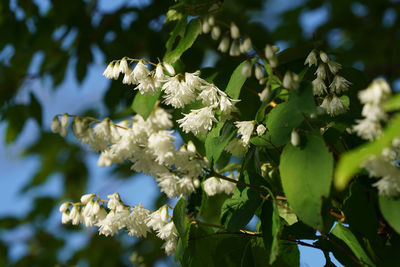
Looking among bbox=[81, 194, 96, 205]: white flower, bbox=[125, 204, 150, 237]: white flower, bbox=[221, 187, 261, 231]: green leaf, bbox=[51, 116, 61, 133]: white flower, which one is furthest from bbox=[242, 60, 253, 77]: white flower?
bbox=[51, 116, 61, 133]: white flower

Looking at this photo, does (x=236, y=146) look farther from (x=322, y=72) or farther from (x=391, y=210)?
(x=391, y=210)

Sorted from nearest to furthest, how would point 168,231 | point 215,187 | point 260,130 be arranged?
point 260,130 → point 168,231 → point 215,187

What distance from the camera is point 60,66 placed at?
9.68ft

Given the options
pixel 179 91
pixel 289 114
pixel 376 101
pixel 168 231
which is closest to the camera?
pixel 376 101

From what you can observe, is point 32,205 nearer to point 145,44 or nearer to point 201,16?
point 145,44

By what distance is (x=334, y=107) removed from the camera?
1.14 m

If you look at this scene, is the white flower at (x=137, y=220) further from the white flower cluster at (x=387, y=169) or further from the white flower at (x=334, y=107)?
the white flower cluster at (x=387, y=169)

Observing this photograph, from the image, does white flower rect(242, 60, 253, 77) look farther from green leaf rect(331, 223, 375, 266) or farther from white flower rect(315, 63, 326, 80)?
green leaf rect(331, 223, 375, 266)

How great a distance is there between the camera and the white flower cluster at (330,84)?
Answer: 3.75 feet

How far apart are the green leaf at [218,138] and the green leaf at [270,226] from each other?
0.62 feet

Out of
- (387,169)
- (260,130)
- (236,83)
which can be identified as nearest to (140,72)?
(236,83)

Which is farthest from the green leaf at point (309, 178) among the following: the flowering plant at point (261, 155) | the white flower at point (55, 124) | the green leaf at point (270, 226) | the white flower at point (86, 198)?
the white flower at point (55, 124)

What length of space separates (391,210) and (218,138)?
48 centimetres

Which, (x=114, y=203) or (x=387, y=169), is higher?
(x=387, y=169)
